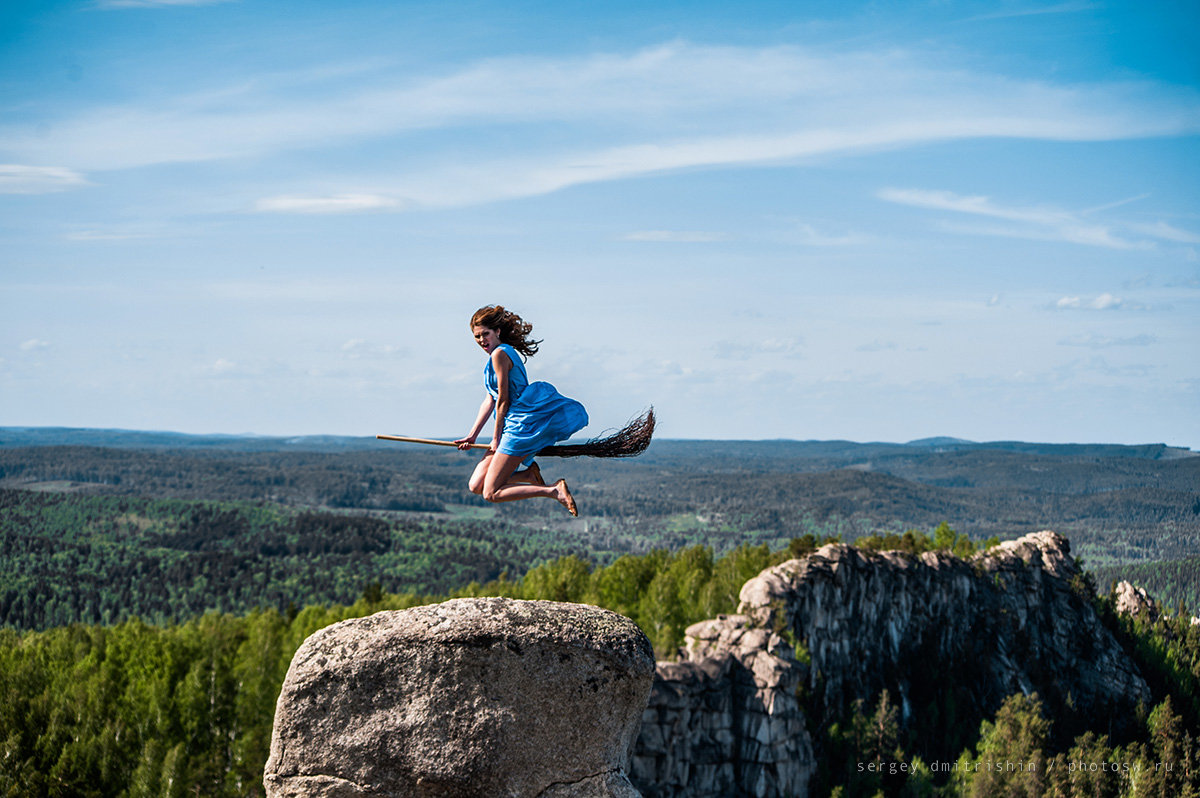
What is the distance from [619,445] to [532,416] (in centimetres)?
153

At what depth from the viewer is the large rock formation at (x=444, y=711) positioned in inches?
472

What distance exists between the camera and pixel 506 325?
13.5 m

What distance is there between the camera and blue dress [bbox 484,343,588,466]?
515 inches

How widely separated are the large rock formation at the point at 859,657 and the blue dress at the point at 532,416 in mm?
53411

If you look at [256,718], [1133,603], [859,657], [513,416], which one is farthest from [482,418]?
[1133,603]

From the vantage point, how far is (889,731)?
83250mm

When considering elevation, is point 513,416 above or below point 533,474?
above

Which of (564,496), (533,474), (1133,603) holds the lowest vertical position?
(1133,603)

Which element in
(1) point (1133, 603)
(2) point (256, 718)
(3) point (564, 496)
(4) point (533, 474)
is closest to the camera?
(3) point (564, 496)

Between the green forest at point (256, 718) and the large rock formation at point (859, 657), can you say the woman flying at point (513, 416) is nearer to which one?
the green forest at point (256, 718)

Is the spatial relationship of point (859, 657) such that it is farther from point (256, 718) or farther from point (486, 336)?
point (486, 336)

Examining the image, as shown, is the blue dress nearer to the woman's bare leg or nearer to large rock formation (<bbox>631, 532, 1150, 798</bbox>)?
the woman's bare leg

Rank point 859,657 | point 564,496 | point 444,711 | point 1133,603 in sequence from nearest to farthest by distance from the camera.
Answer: point 444,711, point 564,496, point 859,657, point 1133,603

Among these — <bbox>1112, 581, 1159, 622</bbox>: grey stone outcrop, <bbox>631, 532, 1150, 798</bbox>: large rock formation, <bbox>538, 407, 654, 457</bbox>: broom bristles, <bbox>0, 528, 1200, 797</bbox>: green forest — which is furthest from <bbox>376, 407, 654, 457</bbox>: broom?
<bbox>1112, 581, 1159, 622</bbox>: grey stone outcrop
